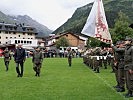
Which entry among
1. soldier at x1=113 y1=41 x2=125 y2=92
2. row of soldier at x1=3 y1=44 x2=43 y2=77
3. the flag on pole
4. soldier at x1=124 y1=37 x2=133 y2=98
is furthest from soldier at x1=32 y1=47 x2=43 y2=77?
soldier at x1=124 y1=37 x2=133 y2=98

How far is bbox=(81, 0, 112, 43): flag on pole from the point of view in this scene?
16.0 metres

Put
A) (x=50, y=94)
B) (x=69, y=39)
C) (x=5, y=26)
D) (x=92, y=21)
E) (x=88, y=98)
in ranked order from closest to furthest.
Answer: (x=88, y=98) < (x=50, y=94) < (x=92, y=21) < (x=69, y=39) < (x=5, y=26)

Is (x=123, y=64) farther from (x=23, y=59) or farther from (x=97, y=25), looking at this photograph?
(x=23, y=59)

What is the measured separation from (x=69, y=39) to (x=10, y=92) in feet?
400

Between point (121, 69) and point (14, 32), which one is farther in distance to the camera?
point (14, 32)

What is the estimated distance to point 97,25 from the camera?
16406 mm

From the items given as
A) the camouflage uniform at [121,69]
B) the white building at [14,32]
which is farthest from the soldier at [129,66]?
the white building at [14,32]

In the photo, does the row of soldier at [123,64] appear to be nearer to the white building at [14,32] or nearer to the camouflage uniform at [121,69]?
the camouflage uniform at [121,69]

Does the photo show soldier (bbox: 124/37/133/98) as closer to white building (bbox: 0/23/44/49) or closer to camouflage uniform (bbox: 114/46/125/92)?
camouflage uniform (bbox: 114/46/125/92)

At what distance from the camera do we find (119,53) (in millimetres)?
14625

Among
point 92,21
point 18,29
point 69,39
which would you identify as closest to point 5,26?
point 18,29

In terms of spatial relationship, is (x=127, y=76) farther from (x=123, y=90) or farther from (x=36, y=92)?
(x=36, y=92)

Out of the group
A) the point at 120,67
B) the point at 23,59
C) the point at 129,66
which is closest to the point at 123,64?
the point at 120,67

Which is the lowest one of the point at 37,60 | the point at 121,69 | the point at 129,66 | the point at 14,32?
the point at 121,69
